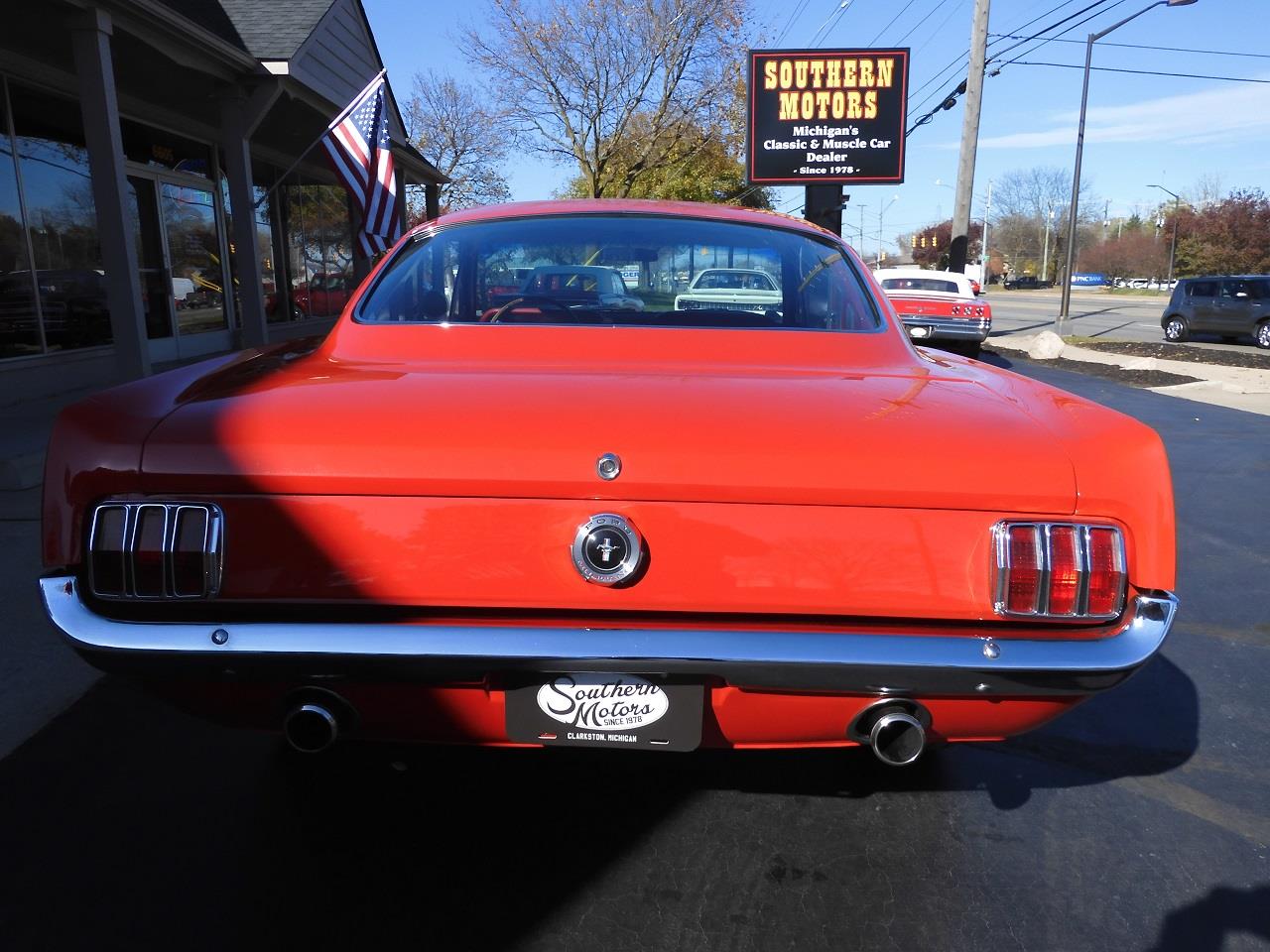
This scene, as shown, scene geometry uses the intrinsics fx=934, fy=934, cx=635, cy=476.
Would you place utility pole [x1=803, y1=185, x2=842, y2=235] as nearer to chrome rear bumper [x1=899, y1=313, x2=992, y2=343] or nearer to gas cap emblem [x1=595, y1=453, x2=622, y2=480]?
chrome rear bumper [x1=899, y1=313, x2=992, y2=343]

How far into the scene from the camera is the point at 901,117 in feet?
55.1

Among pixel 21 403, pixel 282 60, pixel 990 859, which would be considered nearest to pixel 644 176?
pixel 282 60

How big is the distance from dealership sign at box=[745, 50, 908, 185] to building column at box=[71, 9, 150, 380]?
11882mm

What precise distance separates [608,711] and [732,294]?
5.85 ft

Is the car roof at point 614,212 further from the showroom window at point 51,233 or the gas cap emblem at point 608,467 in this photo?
the showroom window at point 51,233

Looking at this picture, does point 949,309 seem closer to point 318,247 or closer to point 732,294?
point 318,247

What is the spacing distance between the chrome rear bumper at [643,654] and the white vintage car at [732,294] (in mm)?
1454

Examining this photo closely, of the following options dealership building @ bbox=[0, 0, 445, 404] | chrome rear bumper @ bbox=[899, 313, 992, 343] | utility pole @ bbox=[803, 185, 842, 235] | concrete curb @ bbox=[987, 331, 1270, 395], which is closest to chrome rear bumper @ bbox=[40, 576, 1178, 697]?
dealership building @ bbox=[0, 0, 445, 404]

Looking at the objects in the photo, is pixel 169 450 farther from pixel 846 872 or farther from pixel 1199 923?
pixel 1199 923

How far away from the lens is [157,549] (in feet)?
6.12

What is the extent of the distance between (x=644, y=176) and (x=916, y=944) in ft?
94.4

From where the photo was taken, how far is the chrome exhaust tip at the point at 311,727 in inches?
76.9

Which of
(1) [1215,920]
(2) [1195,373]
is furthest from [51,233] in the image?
(2) [1195,373]

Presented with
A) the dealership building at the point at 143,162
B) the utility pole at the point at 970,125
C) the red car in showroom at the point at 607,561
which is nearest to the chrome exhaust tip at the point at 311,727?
the red car in showroom at the point at 607,561
